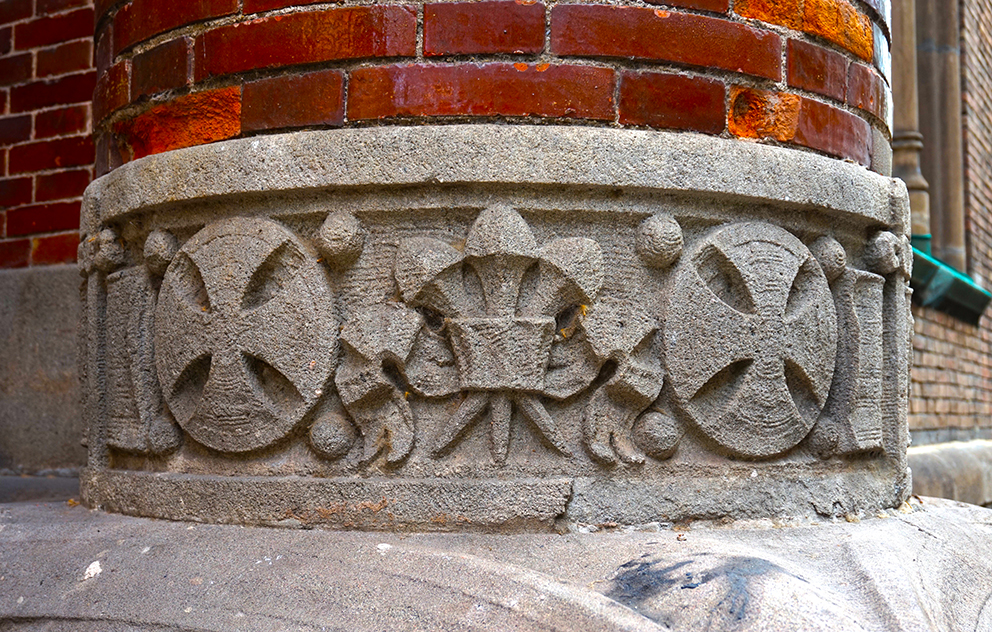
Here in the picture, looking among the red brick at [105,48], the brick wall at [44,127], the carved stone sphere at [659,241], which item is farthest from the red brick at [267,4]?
the brick wall at [44,127]

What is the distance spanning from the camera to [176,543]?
4.81 ft

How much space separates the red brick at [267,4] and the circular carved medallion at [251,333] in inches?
15.5

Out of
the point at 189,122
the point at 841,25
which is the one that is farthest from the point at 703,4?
the point at 189,122

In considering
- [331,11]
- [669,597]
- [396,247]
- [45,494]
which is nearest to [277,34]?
[331,11]

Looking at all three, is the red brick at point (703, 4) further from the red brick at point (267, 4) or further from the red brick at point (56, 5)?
the red brick at point (56, 5)

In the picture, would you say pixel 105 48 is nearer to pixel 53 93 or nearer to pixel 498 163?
pixel 498 163

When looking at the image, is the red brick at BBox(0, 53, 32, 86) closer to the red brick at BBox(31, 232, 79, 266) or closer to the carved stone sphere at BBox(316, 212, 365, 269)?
the red brick at BBox(31, 232, 79, 266)

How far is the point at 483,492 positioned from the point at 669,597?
36 centimetres

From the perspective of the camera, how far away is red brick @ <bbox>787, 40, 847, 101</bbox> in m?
1.64

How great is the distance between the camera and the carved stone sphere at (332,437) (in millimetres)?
1512

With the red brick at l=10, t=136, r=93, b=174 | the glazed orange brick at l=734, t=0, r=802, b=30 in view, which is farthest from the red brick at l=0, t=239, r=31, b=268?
the glazed orange brick at l=734, t=0, r=802, b=30

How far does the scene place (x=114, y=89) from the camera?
1.81 meters

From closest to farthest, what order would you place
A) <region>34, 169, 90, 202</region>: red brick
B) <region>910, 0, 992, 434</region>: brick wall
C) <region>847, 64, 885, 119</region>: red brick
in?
<region>847, 64, 885, 119</region>: red brick → <region>34, 169, 90, 202</region>: red brick → <region>910, 0, 992, 434</region>: brick wall

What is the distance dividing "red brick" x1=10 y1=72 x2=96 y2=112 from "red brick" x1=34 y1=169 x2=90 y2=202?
244 millimetres
